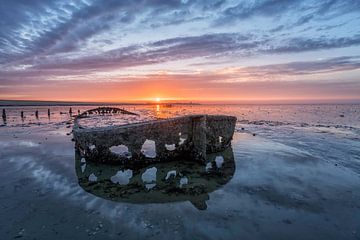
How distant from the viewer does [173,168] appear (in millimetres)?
10852

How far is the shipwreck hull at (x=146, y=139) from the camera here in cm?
1084

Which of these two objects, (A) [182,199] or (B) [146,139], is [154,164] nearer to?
(B) [146,139]

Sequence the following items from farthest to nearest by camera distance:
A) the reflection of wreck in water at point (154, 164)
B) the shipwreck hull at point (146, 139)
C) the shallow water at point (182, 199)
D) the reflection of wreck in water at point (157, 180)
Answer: the shipwreck hull at point (146, 139)
the reflection of wreck in water at point (154, 164)
the reflection of wreck in water at point (157, 180)
the shallow water at point (182, 199)

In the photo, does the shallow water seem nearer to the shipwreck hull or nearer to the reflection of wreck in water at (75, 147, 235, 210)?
the reflection of wreck in water at (75, 147, 235, 210)

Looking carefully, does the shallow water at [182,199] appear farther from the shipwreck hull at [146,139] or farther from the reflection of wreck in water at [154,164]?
the shipwreck hull at [146,139]

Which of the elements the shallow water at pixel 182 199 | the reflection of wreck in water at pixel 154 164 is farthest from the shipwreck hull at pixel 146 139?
the shallow water at pixel 182 199

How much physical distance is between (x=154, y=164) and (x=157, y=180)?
1.97 meters

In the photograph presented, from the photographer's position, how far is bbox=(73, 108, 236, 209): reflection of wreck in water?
8.31 meters

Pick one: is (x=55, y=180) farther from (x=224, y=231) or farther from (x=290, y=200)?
(x=290, y=200)

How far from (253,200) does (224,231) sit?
6.86 feet

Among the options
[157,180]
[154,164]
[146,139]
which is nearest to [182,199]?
[157,180]

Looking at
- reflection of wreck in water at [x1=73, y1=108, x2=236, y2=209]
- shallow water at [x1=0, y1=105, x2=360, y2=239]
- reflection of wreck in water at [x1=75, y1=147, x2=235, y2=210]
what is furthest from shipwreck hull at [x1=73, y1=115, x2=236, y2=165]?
shallow water at [x1=0, y1=105, x2=360, y2=239]

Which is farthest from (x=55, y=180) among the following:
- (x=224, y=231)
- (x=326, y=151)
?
(x=326, y=151)

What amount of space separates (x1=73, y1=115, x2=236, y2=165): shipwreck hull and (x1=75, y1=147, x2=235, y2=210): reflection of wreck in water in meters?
0.36
